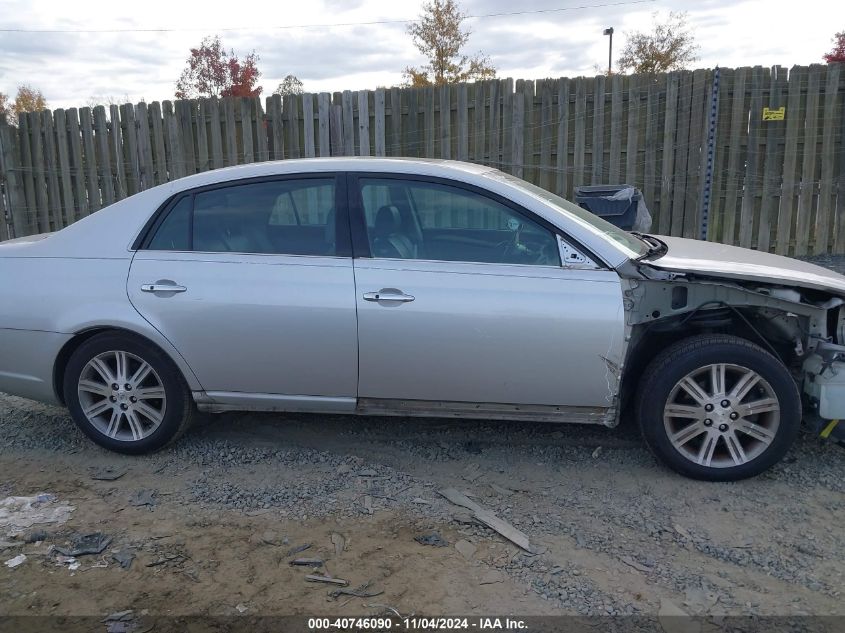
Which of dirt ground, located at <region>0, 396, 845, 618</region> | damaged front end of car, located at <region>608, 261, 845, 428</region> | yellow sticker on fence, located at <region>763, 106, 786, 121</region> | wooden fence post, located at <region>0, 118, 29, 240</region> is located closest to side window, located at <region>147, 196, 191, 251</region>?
dirt ground, located at <region>0, 396, 845, 618</region>

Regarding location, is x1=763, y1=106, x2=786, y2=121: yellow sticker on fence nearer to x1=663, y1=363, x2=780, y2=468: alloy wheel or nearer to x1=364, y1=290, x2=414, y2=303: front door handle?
x1=663, y1=363, x2=780, y2=468: alloy wheel

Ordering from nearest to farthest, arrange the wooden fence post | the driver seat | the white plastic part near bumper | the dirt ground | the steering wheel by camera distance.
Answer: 1. the dirt ground
2. the white plastic part near bumper
3. the steering wheel
4. the driver seat
5. the wooden fence post

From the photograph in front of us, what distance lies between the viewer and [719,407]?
3.90 meters

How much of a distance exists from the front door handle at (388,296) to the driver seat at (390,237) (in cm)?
24

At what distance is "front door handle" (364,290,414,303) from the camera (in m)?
3.95

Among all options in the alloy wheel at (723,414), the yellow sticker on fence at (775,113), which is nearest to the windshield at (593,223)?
the alloy wheel at (723,414)

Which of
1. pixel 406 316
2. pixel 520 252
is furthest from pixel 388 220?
pixel 520 252

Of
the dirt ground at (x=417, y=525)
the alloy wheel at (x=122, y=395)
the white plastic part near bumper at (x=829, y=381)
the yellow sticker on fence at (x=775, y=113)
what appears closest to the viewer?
the dirt ground at (x=417, y=525)

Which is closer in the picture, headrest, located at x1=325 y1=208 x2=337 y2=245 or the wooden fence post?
headrest, located at x1=325 y1=208 x2=337 y2=245

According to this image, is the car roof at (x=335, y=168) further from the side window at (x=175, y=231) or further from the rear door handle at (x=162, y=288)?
the rear door handle at (x=162, y=288)

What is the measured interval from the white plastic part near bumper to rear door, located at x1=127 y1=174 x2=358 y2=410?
8.17 feet

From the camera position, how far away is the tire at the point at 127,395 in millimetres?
4293

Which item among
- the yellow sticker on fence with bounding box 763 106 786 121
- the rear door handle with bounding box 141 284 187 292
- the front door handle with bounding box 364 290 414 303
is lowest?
the front door handle with bounding box 364 290 414 303

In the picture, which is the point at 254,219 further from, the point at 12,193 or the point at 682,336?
the point at 12,193
